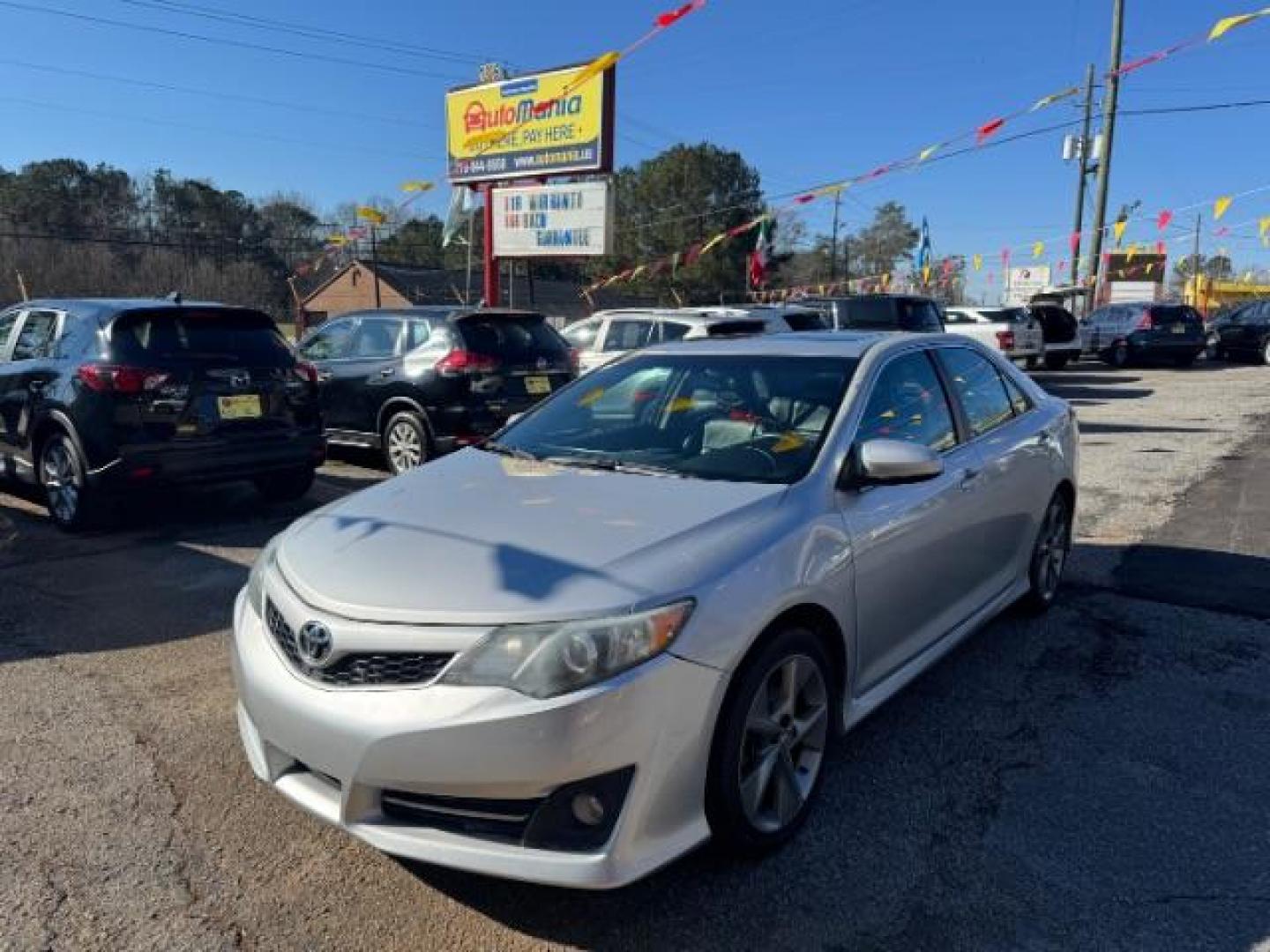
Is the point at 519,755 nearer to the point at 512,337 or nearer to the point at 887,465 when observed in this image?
the point at 887,465

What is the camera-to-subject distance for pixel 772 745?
2.76 m

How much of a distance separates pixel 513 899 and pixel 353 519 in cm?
130

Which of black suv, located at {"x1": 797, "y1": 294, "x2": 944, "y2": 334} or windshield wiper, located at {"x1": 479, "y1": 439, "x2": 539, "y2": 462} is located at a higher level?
black suv, located at {"x1": 797, "y1": 294, "x2": 944, "y2": 334}

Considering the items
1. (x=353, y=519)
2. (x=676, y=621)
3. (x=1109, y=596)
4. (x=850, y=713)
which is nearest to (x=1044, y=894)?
(x=850, y=713)

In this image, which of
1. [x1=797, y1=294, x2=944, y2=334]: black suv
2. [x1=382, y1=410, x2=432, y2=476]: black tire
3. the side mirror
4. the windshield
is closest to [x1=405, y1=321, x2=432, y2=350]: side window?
[x1=382, y1=410, x2=432, y2=476]: black tire

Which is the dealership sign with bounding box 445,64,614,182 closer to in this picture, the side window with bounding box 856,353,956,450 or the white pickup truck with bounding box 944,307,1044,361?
the white pickup truck with bounding box 944,307,1044,361

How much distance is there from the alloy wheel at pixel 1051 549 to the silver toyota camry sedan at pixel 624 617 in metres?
1.00

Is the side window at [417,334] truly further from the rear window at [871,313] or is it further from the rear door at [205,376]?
the rear window at [871,313]

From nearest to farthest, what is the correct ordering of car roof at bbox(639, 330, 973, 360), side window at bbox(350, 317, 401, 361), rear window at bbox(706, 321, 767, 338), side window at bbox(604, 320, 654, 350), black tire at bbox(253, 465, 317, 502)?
car roof at bbox(639, 330, 973, 360)
black tire at bbox(253, 465, 317, 502)
side window at bbox(350, 317, 401, 361)
rear window at bbox(706, 321, 767, 338)
side window at bbox(604, 320, 654, 350)

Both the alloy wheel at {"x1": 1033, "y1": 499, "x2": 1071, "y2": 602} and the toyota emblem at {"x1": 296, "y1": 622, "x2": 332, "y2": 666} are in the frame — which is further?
the alloy wheel at {"x1": 1033, "y1": 499, "x2": 1071, "y2": 602}

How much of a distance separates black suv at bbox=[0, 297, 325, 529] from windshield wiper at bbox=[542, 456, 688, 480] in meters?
3.89

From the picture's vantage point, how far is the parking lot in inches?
98.4

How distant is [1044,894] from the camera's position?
264 cm

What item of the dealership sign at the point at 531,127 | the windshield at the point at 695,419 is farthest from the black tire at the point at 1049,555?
the dealership sign at the point at 531,127
